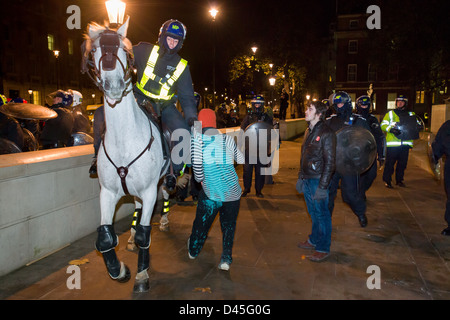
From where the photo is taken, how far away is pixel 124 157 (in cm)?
401

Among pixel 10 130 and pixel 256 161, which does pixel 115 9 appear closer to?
pixel 10 130

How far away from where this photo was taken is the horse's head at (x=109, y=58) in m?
3.27

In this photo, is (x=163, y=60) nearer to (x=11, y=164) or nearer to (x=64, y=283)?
(x=11, y=164)

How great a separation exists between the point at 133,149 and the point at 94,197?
8.39ft

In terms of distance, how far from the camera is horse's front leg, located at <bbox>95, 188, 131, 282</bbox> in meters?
4.06

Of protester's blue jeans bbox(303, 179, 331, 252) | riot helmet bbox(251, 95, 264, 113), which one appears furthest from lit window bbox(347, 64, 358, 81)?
protester's blue jeans bbox(303, 179, 331, 252)

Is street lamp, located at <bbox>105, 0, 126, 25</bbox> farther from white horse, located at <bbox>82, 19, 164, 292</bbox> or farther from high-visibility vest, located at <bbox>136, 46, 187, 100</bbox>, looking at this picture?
white horse, located at <bbox>82, 19, 164, 292</bbox>

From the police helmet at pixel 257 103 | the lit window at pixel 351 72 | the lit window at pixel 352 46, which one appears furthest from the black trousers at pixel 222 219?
the lit window at pixel 352 46

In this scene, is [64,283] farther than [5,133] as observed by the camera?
No

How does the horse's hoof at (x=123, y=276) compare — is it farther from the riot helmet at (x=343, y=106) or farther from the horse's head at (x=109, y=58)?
the riot helmet at (x=343, y=106)

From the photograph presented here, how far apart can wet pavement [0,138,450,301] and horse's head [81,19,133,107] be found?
2301 mm

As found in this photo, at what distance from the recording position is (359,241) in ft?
19.4

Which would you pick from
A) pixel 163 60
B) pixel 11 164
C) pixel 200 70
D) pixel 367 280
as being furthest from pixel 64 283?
pixel 200 70
